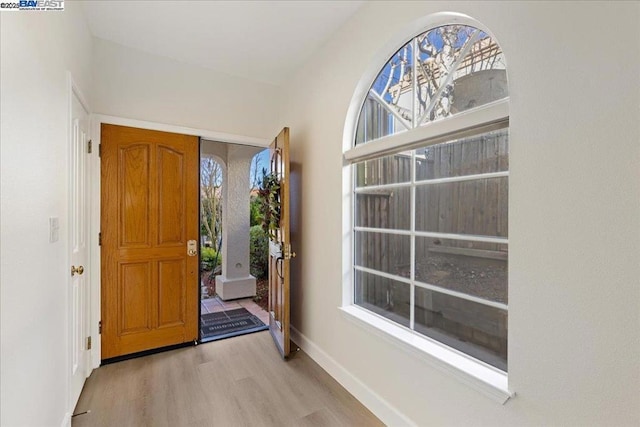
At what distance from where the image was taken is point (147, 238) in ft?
9.11

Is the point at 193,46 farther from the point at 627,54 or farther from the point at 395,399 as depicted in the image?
the point at 395,399

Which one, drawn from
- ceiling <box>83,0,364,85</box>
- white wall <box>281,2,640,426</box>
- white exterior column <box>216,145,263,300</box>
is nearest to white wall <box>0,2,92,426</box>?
ceiling <box>83,0,364,85</box>

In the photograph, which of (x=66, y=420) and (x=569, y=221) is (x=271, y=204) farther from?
(x=569, y=221)

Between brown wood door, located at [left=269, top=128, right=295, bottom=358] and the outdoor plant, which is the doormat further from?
the outdoor plant

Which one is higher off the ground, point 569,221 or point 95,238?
point 569,221

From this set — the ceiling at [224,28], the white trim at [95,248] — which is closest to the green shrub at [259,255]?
the white trim at [95,248]

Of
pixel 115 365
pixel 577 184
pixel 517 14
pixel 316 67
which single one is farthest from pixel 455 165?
pixel 115 365

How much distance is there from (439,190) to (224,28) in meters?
2.15

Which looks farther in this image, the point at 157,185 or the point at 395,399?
the point at 157,185

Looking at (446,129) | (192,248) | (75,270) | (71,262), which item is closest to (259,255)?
(192,248)

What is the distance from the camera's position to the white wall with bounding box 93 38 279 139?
2.64m

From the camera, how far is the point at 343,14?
2.22 m

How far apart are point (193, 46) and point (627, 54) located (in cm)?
294

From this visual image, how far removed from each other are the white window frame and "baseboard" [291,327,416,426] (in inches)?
16.6
